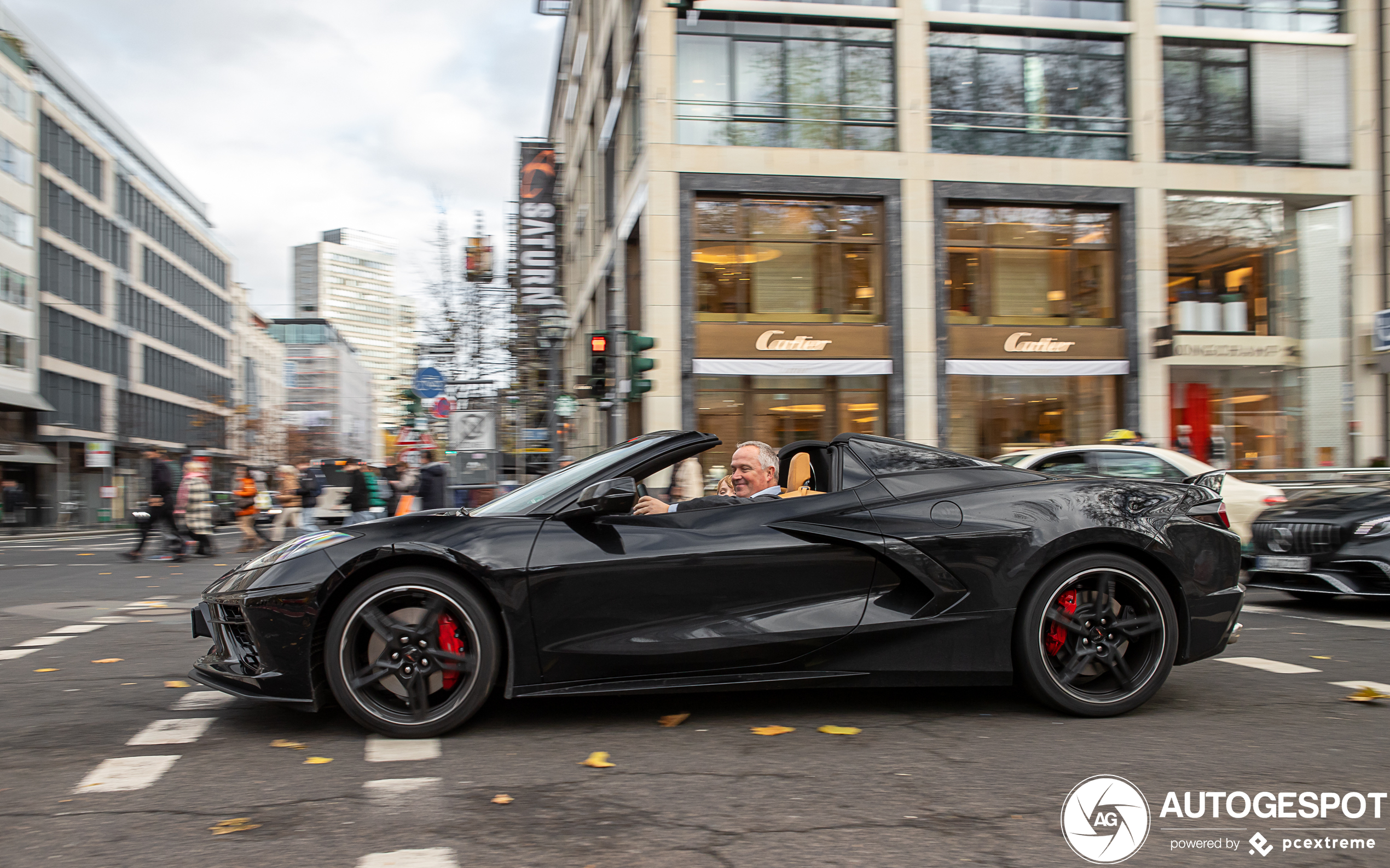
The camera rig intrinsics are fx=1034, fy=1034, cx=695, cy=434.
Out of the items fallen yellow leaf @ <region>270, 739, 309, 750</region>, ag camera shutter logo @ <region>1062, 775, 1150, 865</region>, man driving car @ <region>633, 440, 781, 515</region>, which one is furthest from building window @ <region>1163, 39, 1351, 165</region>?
fallen yellow leaf @ <region>270, 739, 309, 750</region>

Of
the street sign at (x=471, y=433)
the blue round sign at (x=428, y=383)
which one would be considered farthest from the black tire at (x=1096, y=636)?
the street sign at (x=471, y=433)

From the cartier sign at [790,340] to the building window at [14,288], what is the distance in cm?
3393

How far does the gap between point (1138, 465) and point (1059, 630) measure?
6.54 meters

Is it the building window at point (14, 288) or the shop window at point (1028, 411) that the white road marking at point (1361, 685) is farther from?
the building window at point (14, 288)

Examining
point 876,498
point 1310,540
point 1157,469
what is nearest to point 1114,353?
point 1157,469

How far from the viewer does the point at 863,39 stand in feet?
64.7

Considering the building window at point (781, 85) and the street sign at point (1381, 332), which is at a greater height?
the building window at point (781, 85)

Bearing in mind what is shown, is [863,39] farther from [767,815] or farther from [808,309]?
[767,815]

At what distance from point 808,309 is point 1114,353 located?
241 inches

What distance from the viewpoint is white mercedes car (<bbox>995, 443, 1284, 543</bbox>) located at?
999 centimetres

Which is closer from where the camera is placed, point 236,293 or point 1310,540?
point 1310,540

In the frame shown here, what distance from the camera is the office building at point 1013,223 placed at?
19250mm

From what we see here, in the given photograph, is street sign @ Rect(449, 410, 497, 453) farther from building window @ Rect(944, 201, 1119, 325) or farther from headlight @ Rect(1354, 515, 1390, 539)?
headlight @ Rect(1354, 515, 1390, 539)

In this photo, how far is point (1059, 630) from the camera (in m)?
4.21
